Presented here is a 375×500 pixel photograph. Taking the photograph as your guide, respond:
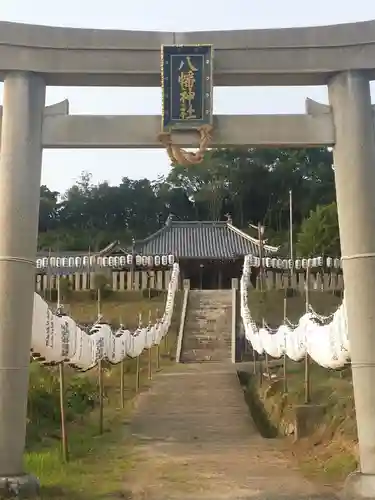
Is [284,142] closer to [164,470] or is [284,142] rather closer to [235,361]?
[164,470]

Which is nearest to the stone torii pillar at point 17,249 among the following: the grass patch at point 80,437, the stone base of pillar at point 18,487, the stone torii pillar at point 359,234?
the stone base of pillar at point 18,487

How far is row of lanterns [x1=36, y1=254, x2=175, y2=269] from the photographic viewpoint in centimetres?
3700

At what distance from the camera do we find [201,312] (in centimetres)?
2828

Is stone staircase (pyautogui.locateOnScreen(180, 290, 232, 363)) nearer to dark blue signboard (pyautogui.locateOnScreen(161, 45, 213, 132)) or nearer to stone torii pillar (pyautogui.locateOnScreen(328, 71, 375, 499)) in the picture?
stone torii pillar (pyautogui.locateOnScreen(328, 71, 375, 499))

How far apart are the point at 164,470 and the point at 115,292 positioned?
24.5 m

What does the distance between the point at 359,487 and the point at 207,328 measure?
19.2 meters

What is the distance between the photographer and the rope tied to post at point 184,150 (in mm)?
7457

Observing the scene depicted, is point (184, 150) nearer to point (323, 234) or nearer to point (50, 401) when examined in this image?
point (50, 401)

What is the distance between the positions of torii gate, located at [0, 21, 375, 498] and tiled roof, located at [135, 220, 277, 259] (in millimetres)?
29926

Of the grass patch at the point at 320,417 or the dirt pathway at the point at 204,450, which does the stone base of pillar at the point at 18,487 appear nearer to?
the dirt pathway at the point at 204,450

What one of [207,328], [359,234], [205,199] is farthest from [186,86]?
[205,199]

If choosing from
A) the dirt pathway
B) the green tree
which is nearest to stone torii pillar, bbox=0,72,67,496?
the dirt pathway

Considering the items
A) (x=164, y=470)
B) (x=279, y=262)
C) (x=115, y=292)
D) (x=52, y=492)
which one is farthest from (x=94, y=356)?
(x=279, y=262)

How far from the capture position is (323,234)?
120 ft
